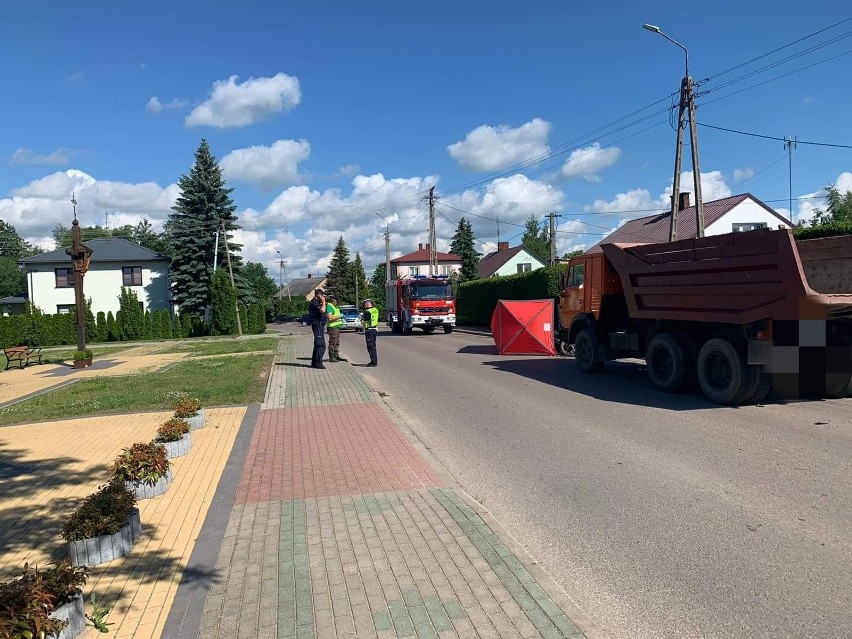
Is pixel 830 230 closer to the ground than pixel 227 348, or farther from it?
farther from it

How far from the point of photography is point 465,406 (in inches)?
419

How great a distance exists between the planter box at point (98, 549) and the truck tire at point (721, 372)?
8452 millimetres

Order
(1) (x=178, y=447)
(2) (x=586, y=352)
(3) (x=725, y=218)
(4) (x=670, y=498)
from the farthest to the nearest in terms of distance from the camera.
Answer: (3) (x=725, y=218), (2) (x=586, y=352), (1) (x=178, y=447), (4) (x=670, y=498)

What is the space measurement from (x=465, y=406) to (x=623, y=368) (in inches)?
240

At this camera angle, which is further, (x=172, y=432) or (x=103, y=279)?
(x=103, y=279)

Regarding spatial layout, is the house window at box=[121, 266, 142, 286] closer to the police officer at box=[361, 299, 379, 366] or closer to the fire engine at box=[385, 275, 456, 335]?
the fire engine at box=[385, 275, 456, 335]

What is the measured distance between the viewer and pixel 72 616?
3400mm

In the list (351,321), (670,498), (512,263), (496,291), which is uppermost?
(512,263)

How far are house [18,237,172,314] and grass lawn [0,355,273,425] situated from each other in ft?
121

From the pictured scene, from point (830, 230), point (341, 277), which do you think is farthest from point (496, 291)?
point (341, 277)

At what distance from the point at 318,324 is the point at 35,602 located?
45.4 feet

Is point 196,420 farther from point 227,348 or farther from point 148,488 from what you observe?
point 227,348

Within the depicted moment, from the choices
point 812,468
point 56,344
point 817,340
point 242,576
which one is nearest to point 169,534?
point 242,576

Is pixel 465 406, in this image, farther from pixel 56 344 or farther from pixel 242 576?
pixel 56 344
